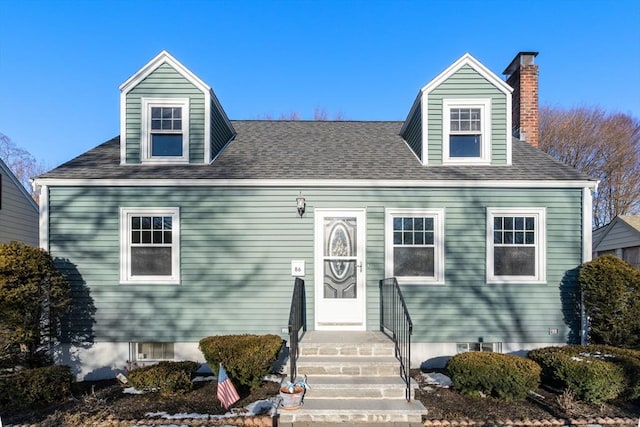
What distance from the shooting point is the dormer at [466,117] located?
8250mm

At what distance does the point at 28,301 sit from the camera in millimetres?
6707

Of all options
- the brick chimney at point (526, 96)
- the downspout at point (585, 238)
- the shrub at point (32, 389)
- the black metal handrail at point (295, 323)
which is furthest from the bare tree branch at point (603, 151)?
the shrub at point (32, 389)

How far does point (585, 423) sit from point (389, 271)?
11.6 feet

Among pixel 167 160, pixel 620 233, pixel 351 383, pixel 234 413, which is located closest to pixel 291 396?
pixel 234 413

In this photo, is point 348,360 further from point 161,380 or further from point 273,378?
point 161,380

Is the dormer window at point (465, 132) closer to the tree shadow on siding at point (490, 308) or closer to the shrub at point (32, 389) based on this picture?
the tree shadow on siding at point (490, 308)

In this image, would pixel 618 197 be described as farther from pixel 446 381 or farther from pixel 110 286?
pixel 110 286

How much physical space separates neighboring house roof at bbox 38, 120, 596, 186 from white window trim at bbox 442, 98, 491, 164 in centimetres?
18

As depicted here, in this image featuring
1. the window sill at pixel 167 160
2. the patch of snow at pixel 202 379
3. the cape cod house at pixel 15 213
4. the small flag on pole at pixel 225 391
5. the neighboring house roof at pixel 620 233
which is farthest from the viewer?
the neighboring house roof at pixel 620 233

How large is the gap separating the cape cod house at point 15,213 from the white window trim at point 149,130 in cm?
557

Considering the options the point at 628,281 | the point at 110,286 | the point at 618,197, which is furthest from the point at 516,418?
the point at 618,197

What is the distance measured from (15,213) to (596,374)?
13.7 m

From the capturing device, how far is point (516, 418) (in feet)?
17.7

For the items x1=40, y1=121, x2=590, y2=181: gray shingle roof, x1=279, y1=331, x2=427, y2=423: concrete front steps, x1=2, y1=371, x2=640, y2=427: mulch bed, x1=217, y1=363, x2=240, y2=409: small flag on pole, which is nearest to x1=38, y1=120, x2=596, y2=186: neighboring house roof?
x1=40, y1=121, x2=590, y2=181: gray shingle roof
